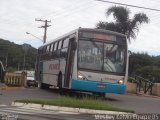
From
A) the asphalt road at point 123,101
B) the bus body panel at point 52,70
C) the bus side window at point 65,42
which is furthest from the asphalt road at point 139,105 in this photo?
the bus side window at point 65,42

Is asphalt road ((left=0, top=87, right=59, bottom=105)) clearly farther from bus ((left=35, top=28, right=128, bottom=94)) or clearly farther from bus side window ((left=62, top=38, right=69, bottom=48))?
bus side window ((left=62, top=38, right=69, bottom=48))

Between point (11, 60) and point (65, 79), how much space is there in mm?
86452

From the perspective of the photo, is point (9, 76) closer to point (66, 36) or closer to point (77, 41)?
point (66, 36)

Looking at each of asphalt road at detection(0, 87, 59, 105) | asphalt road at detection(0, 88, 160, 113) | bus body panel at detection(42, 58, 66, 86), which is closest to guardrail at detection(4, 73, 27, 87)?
bus body panel at detection(42, 58, 66, 86)

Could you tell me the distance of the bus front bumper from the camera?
22750mm

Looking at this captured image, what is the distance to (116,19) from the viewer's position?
49.8 metres

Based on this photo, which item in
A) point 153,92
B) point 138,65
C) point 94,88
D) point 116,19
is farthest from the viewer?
point 138,65

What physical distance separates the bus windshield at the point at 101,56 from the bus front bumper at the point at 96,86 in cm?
67

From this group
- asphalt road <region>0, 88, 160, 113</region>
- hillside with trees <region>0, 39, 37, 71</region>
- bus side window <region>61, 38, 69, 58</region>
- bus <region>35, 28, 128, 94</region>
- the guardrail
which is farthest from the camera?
hillside with trees <region>0, 39, 37, 71</region>

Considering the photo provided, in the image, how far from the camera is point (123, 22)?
162ft

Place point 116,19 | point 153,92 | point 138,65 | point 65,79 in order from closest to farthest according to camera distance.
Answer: point 65,79 → point 153,92 → point 116,19 → point 138,65

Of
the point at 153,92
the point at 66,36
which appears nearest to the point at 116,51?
the point at 66,36

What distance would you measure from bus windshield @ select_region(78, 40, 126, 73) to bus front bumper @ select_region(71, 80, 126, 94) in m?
0.67

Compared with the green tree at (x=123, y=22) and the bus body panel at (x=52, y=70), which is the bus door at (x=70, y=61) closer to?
the bus body panel at (x=52, y=70)
